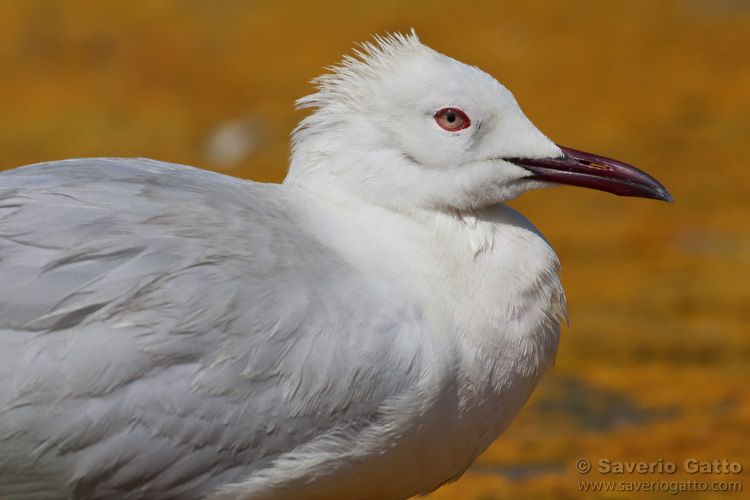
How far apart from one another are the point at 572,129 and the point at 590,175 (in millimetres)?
10042

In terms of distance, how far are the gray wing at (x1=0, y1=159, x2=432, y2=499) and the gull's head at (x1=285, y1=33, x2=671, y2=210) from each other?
0.47m

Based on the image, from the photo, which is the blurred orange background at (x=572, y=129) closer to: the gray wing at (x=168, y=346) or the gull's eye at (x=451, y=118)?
Answer: the gray wing at (x=168, y=346)

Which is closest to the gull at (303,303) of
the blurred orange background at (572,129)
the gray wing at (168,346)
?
the gray wing at (168,346)

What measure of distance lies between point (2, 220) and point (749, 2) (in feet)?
50.5

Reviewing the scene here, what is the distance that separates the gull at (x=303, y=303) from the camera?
11.8 feet

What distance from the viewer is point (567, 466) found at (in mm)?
6164

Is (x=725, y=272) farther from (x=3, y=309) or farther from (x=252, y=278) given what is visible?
(x=3, y=309)

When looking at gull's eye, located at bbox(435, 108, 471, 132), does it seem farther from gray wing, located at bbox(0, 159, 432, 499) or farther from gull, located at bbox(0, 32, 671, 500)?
gray wing, located at bbox(0, 159, 432, 499)

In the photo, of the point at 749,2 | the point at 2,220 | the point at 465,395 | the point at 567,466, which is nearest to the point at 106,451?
the point at 2,220

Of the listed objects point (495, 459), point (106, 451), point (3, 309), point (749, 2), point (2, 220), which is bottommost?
point (495, 459)

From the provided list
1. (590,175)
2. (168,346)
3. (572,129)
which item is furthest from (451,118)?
(572,129)

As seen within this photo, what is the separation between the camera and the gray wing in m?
3.55

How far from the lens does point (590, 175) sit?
4273 millimetres

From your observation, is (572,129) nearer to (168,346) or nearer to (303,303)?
(303,303)
